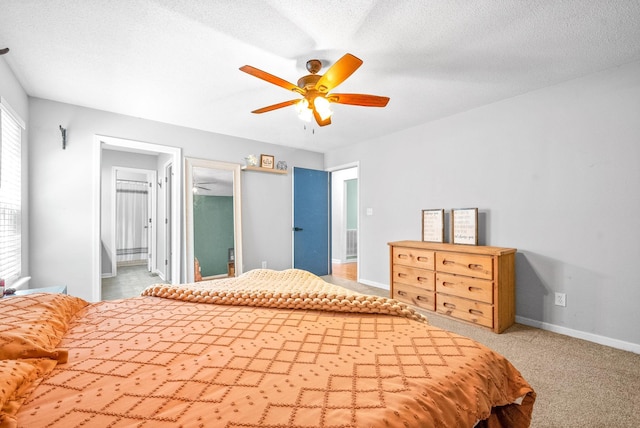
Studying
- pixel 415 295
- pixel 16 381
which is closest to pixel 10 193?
pixel 16 381

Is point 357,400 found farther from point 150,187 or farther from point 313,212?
point 150,187

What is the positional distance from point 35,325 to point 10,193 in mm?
2269

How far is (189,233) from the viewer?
12.9 ft

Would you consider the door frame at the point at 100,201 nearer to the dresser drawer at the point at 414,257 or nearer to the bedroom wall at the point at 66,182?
the bedroom wall at the point at 66,182

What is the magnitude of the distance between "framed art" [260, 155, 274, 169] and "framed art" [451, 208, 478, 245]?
2790 millimetres

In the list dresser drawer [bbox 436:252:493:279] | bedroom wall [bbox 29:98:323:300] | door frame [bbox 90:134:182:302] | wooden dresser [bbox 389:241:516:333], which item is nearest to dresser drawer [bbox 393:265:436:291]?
wooden dresser [bbox 389:241:516:333]

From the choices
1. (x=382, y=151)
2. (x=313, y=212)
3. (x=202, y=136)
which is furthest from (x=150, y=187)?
(x=382, y=151)

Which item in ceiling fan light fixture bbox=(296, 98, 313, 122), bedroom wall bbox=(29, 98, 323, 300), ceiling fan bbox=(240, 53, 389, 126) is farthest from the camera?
bedroom wall bbox=(29, 98, 323, 300)

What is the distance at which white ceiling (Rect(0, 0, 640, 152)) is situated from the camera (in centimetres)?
172

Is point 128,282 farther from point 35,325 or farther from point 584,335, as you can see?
point 584,335

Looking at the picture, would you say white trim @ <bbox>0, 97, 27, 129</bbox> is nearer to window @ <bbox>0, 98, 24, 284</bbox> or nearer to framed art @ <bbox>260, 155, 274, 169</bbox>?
window @ <bbox>0, 98, 24, 284</bbox>

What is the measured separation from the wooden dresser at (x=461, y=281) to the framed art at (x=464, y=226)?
241mm

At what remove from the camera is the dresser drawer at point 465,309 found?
270 cm

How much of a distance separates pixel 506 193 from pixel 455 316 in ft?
4.60
